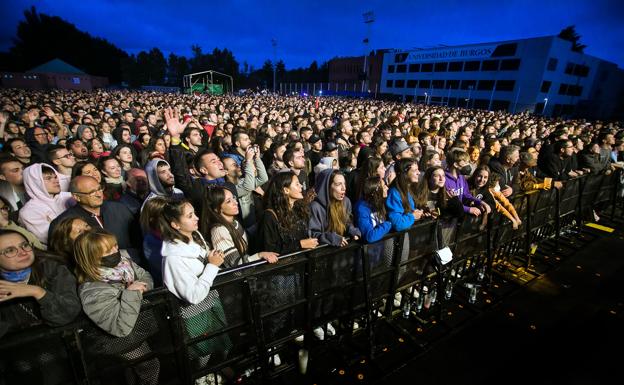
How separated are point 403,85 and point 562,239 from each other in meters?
64.6

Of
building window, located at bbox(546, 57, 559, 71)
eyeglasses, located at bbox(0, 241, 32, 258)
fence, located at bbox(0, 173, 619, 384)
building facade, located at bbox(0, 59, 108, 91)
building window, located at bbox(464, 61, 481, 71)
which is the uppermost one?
building window, located at bbox(464, 61, 481, 71)

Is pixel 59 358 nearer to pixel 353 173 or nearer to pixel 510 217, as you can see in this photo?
pixel 353 173

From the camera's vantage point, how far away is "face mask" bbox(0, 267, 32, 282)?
197 centimetres

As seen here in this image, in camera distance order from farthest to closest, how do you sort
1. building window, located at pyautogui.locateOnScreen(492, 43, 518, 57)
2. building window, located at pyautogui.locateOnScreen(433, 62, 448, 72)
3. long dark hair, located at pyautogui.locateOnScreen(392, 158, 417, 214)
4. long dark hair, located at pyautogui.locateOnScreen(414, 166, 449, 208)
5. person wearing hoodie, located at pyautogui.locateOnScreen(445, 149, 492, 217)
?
building window, located at pyautogui.locateOnScreen(433, 62, 448, 72)
building window, located at pyautogui.locateOnScreen(492, 43, 518, 57)
person wearing hoodie, located at pyautogui.locateOnScreen(445, 149, 492, 217)
long dark hair, located at pyautogui.locateOnScreen(414, 166, 449, 208)
long dark hair, located at pyautogui.locateOnScreen(392, 158, 417, 214)

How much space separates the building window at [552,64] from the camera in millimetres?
41344

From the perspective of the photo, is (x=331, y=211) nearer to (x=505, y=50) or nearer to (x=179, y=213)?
(x=179, y=213)

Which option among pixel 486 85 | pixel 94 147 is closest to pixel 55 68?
pixel 94 147

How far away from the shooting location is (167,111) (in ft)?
15.2

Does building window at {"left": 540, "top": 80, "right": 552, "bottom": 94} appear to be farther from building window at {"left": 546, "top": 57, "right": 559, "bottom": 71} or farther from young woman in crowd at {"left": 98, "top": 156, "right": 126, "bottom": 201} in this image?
young woman in crowd at {"left": 98, "top": 156, "right": 126, "bottom": 201}

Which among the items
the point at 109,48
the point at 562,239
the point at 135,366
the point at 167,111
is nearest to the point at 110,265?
the point at 135,366

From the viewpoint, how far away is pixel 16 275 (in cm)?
202

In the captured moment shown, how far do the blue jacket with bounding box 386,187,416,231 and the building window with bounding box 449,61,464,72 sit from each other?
6041cm

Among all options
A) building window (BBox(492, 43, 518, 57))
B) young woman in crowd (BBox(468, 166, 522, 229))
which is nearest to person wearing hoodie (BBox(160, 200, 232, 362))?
young woman in crowd (BBox(468, 166, 522, 229))

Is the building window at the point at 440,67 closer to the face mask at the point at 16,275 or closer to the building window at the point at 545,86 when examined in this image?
the building window at the point at 545,86
